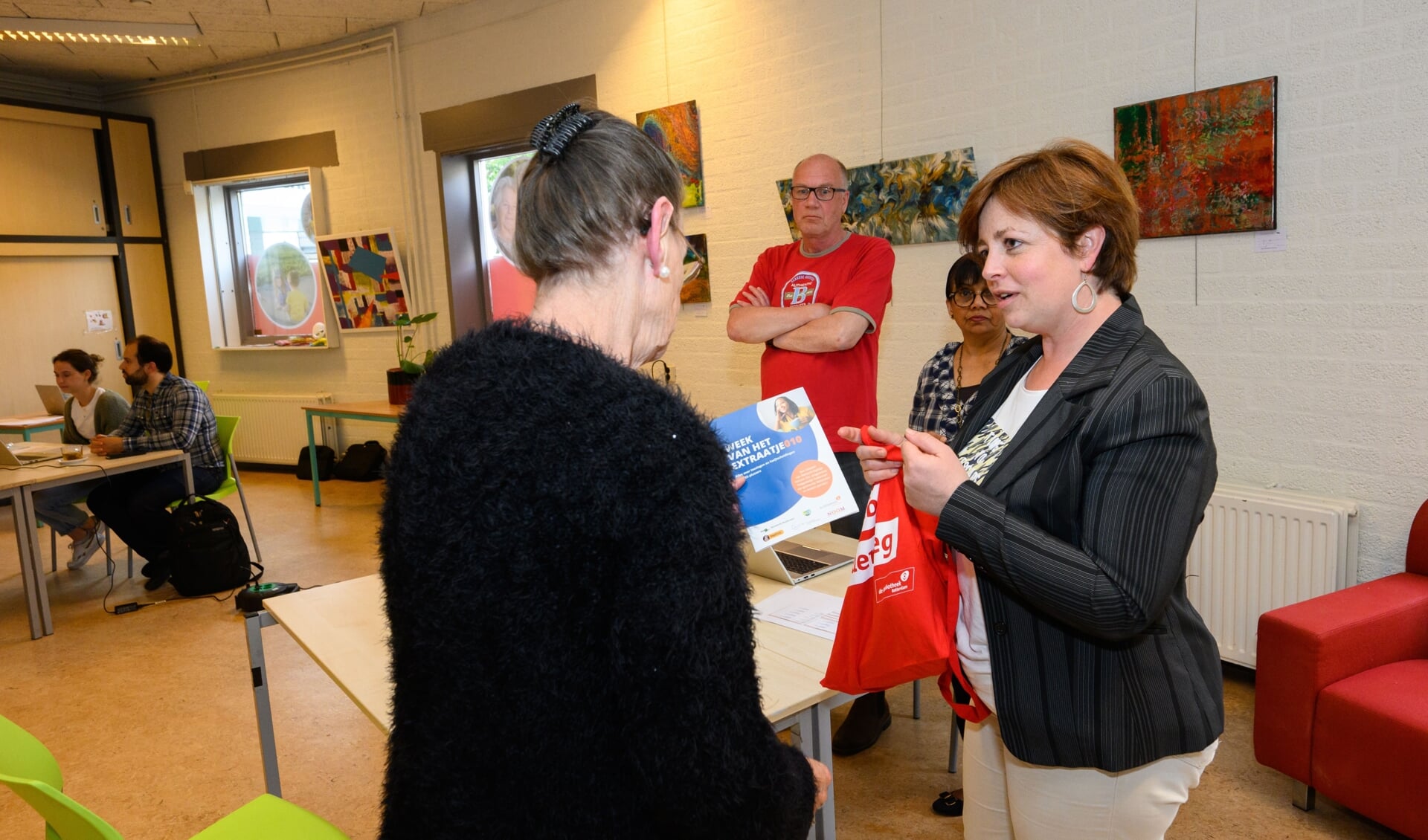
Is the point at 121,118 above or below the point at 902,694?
above

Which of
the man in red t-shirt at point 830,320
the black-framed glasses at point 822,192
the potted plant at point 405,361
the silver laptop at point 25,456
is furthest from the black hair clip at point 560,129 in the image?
the potted plant at point 405,361

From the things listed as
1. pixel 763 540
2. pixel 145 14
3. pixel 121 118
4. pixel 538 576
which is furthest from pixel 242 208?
pixel 538 576

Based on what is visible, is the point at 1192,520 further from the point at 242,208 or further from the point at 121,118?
the point at 121,118

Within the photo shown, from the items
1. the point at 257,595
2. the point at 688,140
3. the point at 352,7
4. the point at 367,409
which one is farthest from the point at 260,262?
the point at 257,595

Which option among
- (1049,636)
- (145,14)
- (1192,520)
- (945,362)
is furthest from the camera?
(145,14)

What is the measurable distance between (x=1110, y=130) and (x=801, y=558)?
2326 millimetres

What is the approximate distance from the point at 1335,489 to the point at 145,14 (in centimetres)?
769

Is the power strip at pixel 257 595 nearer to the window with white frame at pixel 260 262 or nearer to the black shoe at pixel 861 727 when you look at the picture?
the black shoe at pixel 861 727

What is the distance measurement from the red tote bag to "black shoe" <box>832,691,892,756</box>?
4.95 feet

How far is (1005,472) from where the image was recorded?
4.67ft

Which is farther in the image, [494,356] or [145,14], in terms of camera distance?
[145,14]

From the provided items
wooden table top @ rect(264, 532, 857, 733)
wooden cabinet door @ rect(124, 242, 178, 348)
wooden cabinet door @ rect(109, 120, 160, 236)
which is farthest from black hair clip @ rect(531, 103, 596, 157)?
wooden cabinet door @ rect(109, 120, 160, 236)

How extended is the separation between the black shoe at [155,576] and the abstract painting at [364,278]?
292cm

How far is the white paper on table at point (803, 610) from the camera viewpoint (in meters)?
1.98
